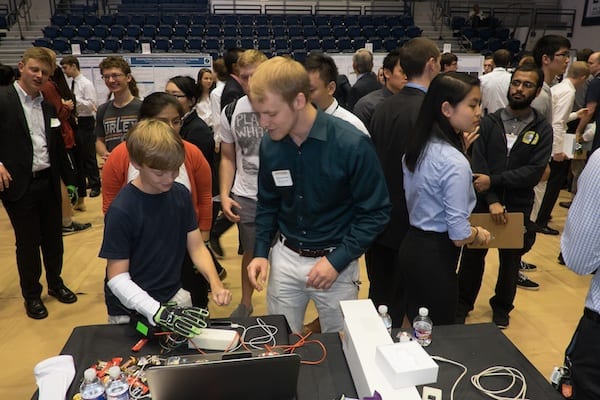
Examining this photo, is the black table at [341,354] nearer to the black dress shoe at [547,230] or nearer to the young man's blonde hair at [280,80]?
the young man's blonde hair at [280,80]

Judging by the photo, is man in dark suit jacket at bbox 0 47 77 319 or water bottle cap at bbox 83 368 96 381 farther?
man in dark suit jacket at bbox 0 47 77 319

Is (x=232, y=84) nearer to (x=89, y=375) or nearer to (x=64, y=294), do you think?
(x=64, y=294)

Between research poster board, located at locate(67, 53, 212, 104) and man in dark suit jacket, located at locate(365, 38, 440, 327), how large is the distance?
6.66 meters

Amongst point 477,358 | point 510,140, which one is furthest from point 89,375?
point 510,140

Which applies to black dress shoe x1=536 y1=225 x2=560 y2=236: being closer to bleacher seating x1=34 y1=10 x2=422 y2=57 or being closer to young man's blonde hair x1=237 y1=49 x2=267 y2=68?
young man's blonde hair x1=237 y1=49 x2=267 y2=68

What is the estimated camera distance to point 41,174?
2947 millimetres

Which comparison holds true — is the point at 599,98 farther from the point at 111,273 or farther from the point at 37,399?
the point at 37,399

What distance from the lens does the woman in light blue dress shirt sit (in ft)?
5.73

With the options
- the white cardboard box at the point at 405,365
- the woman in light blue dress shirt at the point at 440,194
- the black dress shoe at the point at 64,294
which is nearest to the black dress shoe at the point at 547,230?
the woman in light blue dress shirt at the point at 440,194

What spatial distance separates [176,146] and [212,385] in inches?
31.5

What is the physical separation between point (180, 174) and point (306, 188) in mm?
777

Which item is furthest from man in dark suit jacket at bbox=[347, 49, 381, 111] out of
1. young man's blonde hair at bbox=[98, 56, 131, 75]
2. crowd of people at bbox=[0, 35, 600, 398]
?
young man's blonde hair at bbox=[98, 56, 131, 75]

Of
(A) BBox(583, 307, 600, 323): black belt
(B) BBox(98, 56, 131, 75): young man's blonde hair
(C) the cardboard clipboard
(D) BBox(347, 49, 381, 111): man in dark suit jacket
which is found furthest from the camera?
(D) BBox(347, 49, 381, 111): man in dark suit jacket

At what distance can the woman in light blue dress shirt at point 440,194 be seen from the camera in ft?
5.73
